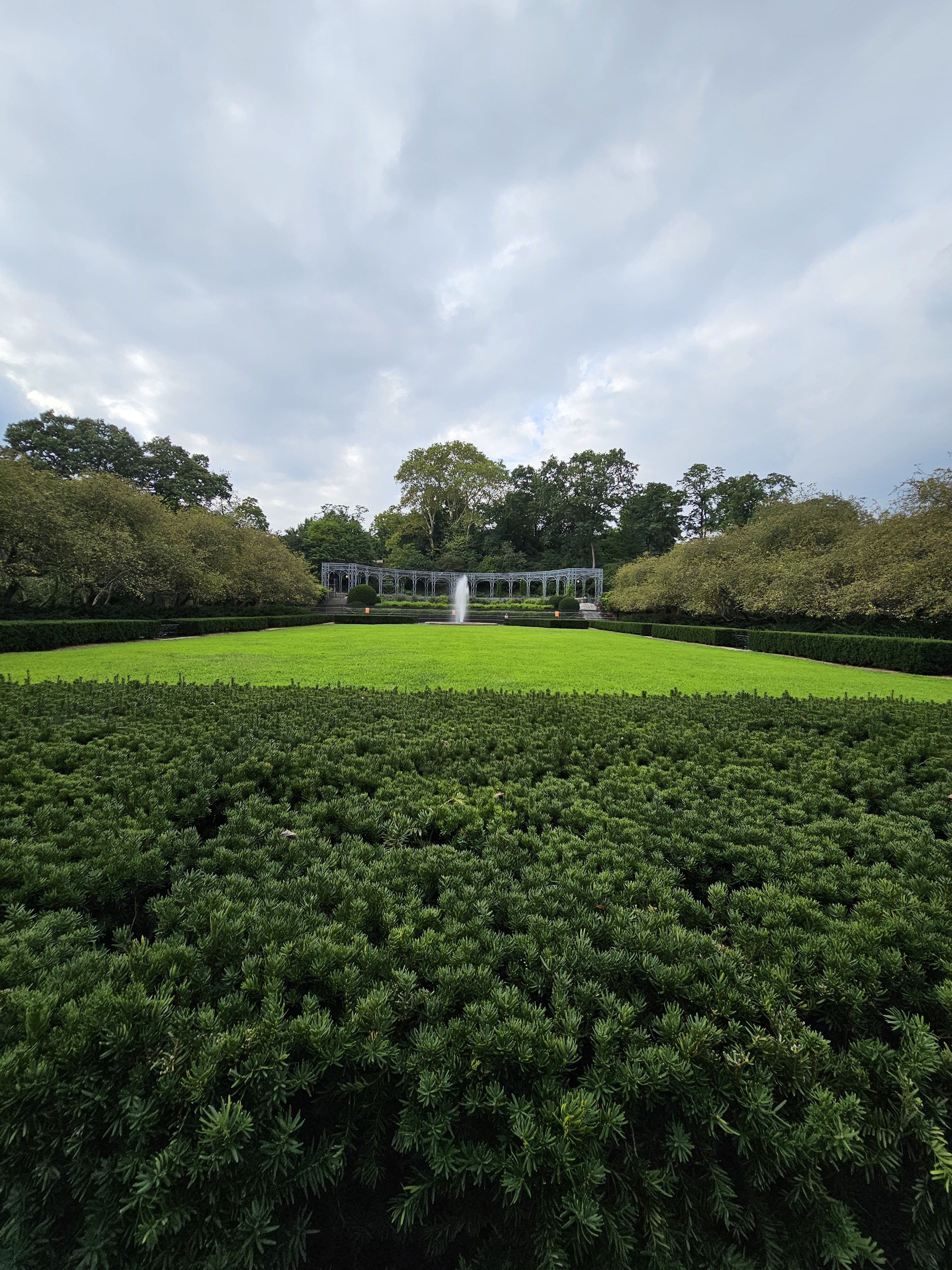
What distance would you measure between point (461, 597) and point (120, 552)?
91.8 ft

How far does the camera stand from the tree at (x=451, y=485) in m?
54.7

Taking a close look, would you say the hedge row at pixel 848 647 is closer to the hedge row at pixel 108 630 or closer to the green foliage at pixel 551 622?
the green foliage at pixel 551 622

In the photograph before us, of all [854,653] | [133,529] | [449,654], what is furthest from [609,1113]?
[133,529]

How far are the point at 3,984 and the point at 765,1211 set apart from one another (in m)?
2.13

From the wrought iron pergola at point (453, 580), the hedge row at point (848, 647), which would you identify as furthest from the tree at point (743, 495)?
the hedge row at point (848, 647)

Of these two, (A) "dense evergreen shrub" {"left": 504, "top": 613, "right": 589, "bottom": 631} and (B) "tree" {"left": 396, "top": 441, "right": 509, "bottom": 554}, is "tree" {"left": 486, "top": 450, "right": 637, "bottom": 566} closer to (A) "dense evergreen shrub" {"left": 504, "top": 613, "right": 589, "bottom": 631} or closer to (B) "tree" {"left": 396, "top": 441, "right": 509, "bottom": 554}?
(B) "tree" {"left": 396, "top": 441, "right": 509, "bottom": 554}

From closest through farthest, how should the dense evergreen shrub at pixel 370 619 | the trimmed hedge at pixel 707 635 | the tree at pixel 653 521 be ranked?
1. the trimmed hedge at pixel 707 635
2. the dense evergreen shrub at pixel 370 619
3. the tree at pixel 653 521

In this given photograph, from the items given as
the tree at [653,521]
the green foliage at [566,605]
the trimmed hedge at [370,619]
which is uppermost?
the tree at [653,521]

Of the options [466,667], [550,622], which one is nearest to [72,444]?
[550,622]

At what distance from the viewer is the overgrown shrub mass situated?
116 centimetres

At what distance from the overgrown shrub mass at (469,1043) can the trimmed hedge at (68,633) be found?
46.4 feet

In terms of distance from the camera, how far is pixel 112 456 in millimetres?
41938

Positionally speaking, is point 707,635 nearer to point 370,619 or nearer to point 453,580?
point 370,619

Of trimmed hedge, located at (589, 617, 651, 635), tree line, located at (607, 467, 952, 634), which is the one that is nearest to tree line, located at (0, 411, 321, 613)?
trimmed hedge, located at (589, 617, 651, 635)
